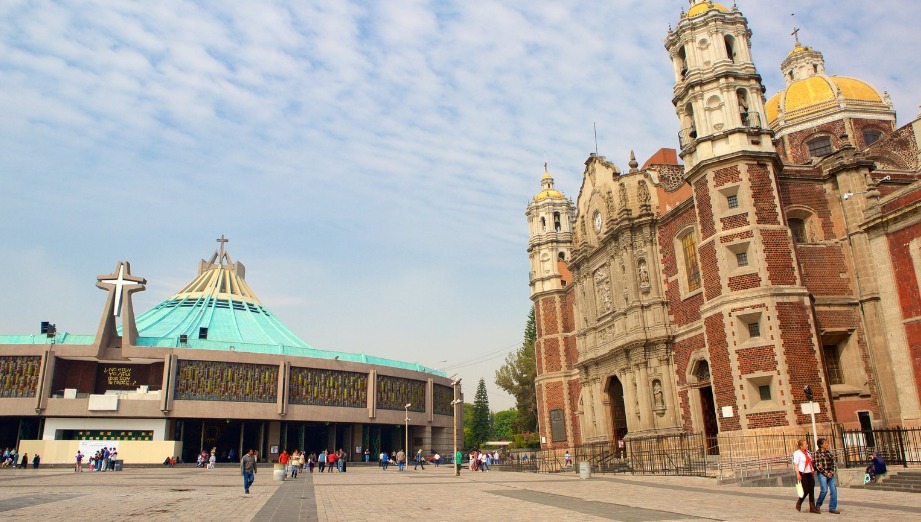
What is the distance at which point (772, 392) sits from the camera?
25250 mm

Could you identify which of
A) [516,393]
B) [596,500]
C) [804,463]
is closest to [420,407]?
[516,393]

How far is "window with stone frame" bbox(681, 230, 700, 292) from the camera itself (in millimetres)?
31891

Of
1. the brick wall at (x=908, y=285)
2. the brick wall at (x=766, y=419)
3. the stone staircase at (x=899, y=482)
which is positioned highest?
the brick wall at (x=908, y=285)

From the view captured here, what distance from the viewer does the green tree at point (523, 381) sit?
71500 millimetres

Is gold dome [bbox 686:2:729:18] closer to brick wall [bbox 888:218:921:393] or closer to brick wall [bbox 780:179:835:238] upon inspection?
brick wall [bbox 780:179:835:238]

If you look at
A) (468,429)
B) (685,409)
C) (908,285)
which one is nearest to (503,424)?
(468,429)

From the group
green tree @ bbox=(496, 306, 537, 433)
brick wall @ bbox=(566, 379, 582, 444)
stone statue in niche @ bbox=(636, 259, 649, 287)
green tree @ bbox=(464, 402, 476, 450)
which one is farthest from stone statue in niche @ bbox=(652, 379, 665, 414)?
green tree @ bbox=(464, 402, 476, 450)

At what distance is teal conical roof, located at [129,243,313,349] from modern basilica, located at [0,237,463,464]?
191 mm

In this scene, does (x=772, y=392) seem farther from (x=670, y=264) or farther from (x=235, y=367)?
(x=235, y=367)

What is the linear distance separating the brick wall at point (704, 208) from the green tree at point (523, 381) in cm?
4278

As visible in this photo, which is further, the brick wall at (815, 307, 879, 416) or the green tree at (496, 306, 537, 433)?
the green tree at (496, 306, 537, 433)

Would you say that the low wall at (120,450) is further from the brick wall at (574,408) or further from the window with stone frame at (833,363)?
the window with stone frame at (833,363)

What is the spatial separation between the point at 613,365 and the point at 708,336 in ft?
33.2

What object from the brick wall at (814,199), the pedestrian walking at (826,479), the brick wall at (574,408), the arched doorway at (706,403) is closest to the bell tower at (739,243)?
the brick wall at (814,199)
